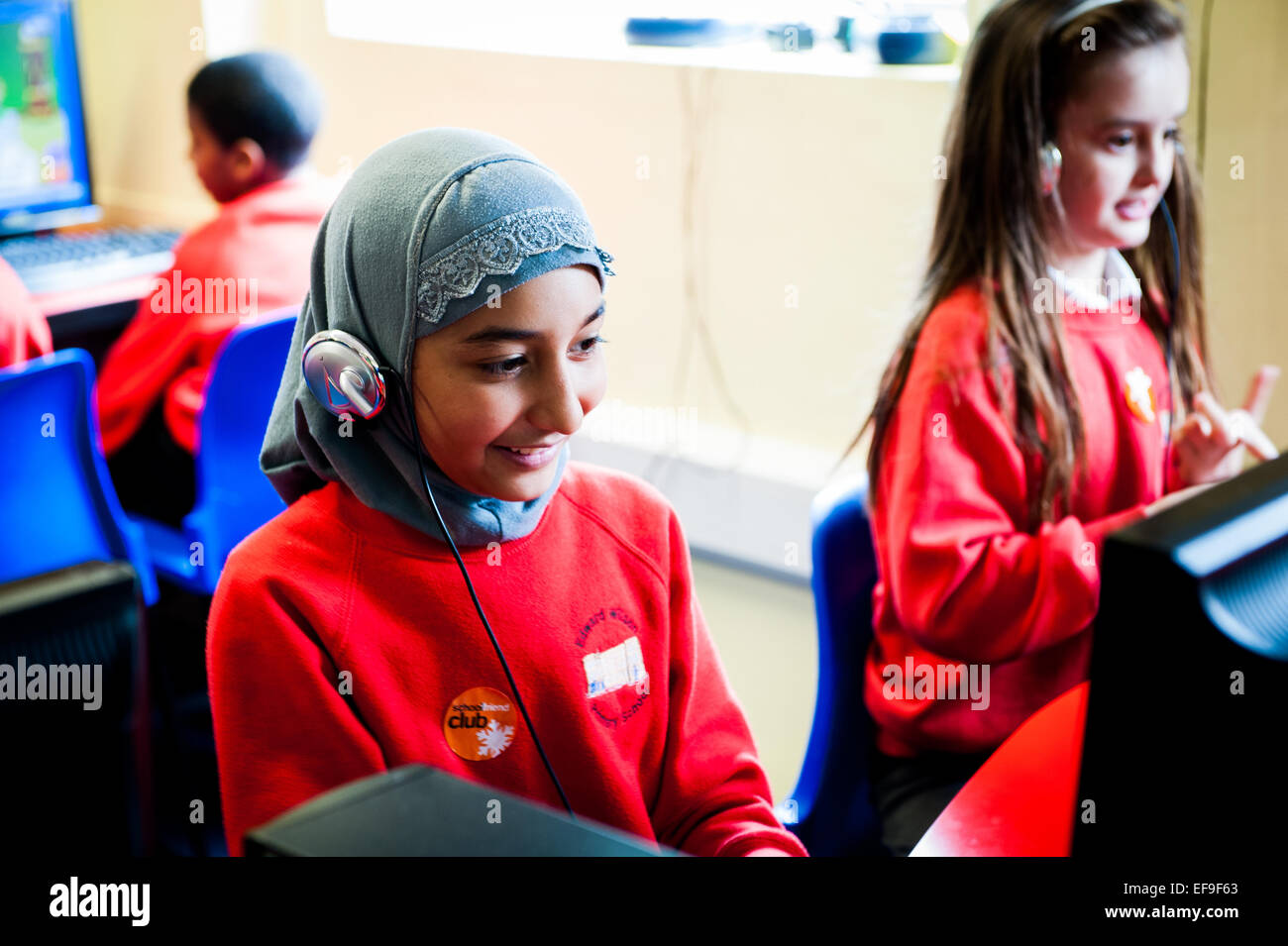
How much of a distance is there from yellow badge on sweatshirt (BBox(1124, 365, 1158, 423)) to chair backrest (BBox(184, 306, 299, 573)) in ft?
3.55

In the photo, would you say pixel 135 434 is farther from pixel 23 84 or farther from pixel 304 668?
pixel 304 668

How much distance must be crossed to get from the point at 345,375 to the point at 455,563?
0.17m

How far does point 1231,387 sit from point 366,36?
6.19ft

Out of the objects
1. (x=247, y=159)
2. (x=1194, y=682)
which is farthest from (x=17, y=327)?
(x=1194, y=682)

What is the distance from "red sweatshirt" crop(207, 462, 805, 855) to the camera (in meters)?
0.90

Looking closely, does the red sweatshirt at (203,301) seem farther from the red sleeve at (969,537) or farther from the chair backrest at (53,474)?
the red sleeve at (969,537)

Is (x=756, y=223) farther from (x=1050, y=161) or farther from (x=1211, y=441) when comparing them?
(x=1211, y=441)

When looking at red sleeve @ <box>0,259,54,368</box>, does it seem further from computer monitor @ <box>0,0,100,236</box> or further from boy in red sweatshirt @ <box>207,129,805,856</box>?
boy in red sweatshirt @ <box>207,129,805,856</box>

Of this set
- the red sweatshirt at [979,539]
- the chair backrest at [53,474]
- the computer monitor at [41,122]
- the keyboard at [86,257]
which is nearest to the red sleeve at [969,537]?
the red sweatshirt at [979,539]

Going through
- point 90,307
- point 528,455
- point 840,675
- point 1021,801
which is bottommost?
point 840,675

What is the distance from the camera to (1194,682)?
435mm

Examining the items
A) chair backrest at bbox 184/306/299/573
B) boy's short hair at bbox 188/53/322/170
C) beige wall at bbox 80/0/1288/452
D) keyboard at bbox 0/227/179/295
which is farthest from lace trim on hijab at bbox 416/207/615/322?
keyboard at bbox 0/227/179/295
